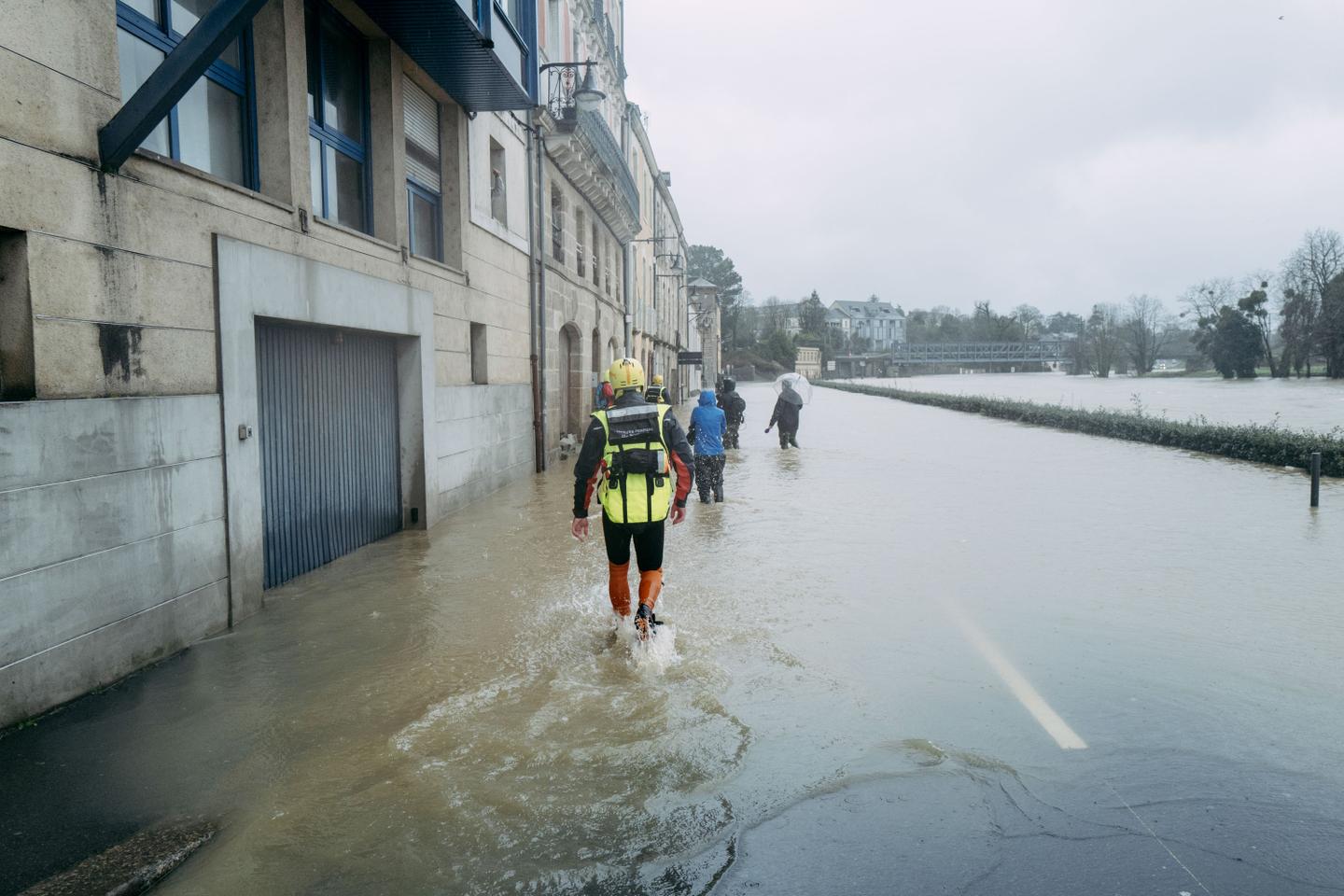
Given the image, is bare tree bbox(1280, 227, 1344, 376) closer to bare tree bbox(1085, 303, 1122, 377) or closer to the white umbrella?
bare tree bbox(1085, 303, 1122, 377)

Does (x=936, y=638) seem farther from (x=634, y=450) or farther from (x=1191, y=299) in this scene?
(x=1191, y=299)

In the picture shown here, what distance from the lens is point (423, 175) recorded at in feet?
35.6

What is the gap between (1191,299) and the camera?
89500 mm

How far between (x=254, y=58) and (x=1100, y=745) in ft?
25.7

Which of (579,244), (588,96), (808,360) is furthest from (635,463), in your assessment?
(808,360)

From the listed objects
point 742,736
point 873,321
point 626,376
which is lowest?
point 742,736

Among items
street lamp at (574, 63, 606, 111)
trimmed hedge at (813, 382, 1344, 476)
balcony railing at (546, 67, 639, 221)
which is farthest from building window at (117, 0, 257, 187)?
trimmed hedge at (813, 382, 1344, 476)

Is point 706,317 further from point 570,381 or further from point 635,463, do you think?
point 635,463

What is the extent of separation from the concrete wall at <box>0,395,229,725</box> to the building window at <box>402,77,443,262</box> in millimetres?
5110

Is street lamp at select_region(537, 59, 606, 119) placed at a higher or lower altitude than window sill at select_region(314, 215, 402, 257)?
higher

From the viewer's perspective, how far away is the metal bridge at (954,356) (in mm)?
129500

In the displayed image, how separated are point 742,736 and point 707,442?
315 inches

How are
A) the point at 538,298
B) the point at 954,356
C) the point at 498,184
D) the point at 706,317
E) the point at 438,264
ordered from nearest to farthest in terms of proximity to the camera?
1. the point at 438,264
2. the point at 498,184
3. the point at 538,298
4. the point at 706,317
5. the point at 954,356

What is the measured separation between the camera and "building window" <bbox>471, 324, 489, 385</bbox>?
488 inches
